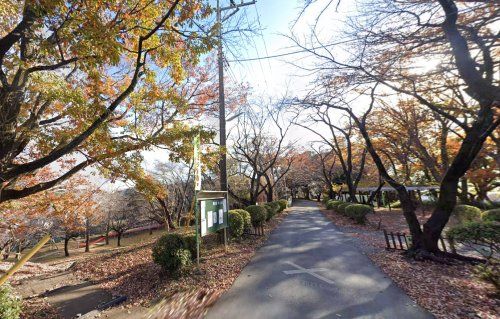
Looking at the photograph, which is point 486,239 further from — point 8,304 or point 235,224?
point 8,304

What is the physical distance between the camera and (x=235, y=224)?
9.80m

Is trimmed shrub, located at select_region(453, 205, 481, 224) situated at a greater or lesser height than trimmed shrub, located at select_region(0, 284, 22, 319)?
lesser

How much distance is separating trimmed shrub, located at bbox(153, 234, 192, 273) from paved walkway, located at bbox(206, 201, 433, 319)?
5.00 ft

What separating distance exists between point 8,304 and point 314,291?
5135 mm

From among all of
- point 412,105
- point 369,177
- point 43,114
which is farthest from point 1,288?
point 369,177

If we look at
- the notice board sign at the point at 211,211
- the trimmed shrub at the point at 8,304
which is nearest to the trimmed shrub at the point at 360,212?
the notice board sign at the point at 211,211

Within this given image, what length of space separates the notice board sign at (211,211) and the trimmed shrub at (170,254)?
700 millimetres

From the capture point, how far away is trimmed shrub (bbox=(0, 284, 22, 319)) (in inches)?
133

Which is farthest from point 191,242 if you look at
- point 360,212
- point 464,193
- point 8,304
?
point 464,193

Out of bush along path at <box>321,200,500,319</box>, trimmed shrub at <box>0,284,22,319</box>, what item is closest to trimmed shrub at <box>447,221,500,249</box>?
bush along path at <box>321,200,500,319</box>

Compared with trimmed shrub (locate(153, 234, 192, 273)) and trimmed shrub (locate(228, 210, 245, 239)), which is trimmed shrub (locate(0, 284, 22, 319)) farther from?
trimmed shrub (locate(228, 210, 245, 239))

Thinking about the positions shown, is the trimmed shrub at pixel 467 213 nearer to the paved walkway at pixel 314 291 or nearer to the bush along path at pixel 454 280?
the bush along path at pixel 454 280

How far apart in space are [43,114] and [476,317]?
35.2ft

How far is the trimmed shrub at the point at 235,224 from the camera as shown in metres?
9.76
